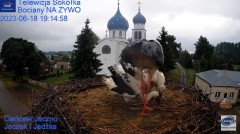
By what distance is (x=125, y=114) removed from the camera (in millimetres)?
3535

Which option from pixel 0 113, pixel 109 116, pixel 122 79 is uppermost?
pixel 122 79

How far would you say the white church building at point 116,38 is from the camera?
25.3 meters

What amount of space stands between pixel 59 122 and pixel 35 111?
2.24ft

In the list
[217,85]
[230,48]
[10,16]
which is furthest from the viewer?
[230,48]

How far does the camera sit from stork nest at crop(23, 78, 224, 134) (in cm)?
292

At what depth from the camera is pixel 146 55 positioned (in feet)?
9.57

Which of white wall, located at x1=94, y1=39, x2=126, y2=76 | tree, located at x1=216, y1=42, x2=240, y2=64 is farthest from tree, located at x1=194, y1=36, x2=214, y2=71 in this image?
white wall, located at x1=94, y1=39, x2=126, y2=76

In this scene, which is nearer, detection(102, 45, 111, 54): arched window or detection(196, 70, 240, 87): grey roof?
detection(196, 70, 240, 87): grey roof

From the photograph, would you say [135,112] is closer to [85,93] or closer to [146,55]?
[146,55]

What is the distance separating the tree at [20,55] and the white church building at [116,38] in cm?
624

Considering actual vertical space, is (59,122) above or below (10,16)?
below

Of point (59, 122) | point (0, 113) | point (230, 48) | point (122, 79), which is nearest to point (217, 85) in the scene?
point (0, 113)
